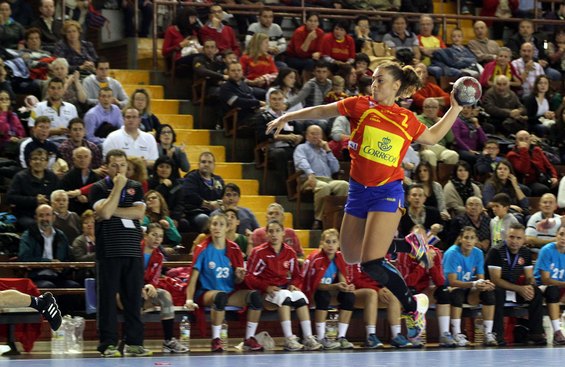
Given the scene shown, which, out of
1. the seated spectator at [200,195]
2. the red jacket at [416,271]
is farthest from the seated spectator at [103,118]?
the red jacket at [416,271]

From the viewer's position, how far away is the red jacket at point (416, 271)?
45.0ft

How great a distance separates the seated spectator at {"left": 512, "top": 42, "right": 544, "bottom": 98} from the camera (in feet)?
61.8

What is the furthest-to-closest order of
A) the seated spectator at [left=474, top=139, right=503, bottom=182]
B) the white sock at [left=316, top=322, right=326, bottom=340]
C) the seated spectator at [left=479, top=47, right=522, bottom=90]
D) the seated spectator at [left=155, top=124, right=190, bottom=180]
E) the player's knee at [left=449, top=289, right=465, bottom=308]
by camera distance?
the seated spectator at [left=479, top=47, right=522, bottom=90] → the seated spectator at [left=474, top=139, right=503, bottom=182] → the seated spectator at [left=155, top=124, right=190, bottom=180] → the player's knee at [left=449, top=289, right=465, bottom=308] → the white sock at [left=316, top=322, right=326, bottom=340]

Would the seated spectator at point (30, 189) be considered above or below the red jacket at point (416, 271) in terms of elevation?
above

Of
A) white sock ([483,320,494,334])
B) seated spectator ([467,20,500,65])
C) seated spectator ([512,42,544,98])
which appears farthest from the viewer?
seated spectator ([467,20,500,65])

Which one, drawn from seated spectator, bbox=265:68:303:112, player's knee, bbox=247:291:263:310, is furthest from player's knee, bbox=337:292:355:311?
seated spectator, bbox=265:68:303:112

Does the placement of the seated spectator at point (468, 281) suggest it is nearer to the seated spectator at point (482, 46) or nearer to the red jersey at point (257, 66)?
the red jersey at point (257, 66)

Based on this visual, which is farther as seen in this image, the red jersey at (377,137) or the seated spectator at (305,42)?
the seated spectator at (305,42)

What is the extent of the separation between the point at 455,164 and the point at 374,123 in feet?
22.6

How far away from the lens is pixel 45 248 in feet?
42.1

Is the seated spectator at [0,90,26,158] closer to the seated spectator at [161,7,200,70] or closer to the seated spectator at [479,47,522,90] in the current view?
the seated spectator at [161,7,200,70]

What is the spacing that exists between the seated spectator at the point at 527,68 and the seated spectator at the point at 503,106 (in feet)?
2.36

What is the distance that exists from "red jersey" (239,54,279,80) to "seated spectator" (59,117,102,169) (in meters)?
3.32

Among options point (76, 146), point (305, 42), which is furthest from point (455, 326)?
point (305, 42)
